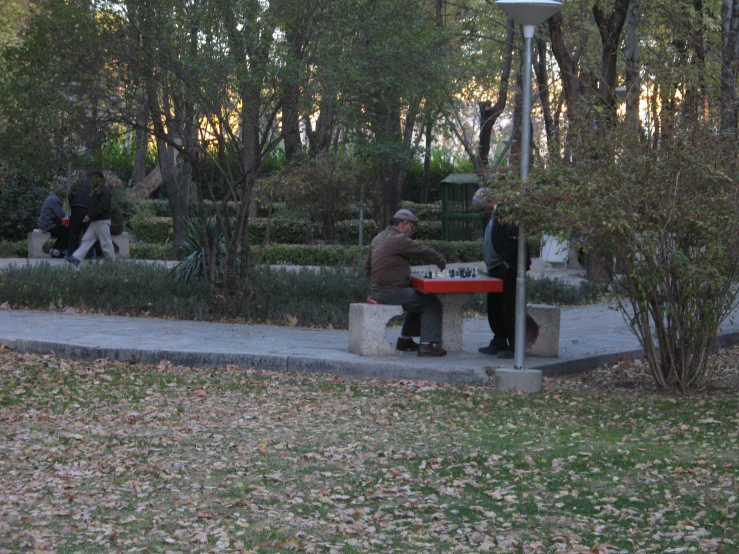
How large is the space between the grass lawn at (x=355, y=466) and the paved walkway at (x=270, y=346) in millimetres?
305

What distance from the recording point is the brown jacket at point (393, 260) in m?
9.88

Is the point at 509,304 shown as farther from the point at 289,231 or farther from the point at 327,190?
the point at 289,231

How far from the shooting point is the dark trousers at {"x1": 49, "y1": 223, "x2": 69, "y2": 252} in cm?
2112

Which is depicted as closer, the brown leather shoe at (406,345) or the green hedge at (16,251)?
Result: the brown leather shoe at (406,345)

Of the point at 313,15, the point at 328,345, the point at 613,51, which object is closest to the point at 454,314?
the point at 328,345

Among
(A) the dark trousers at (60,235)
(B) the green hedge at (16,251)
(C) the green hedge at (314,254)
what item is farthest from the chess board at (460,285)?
(B) the green hedge at (16,251)

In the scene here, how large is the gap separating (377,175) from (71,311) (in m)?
12.1

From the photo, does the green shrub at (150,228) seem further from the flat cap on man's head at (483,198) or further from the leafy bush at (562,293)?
the flat cap on man's head at (483,198)

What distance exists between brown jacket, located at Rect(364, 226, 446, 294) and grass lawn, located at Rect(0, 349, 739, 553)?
117cm

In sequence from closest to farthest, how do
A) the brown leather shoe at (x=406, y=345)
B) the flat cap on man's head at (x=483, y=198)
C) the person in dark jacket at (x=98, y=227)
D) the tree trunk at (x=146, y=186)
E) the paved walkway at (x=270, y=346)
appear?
the flat cap on man's head at (x=483, y=198) < the paved walkway at (x=270, y=346) < the brown leather shoe at (x=406, y=345) < the person in dark jacket at (x=98, y=227) < the tree trunk at (x=146, y=186)

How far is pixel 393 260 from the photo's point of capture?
32.6ft

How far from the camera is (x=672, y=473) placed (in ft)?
20.2

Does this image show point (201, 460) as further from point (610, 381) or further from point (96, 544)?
point (610, 381)

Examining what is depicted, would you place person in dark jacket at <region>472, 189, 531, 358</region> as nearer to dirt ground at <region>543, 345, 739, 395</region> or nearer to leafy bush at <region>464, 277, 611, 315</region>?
dirt ground at <region>543, 345, 739, 395</region>
